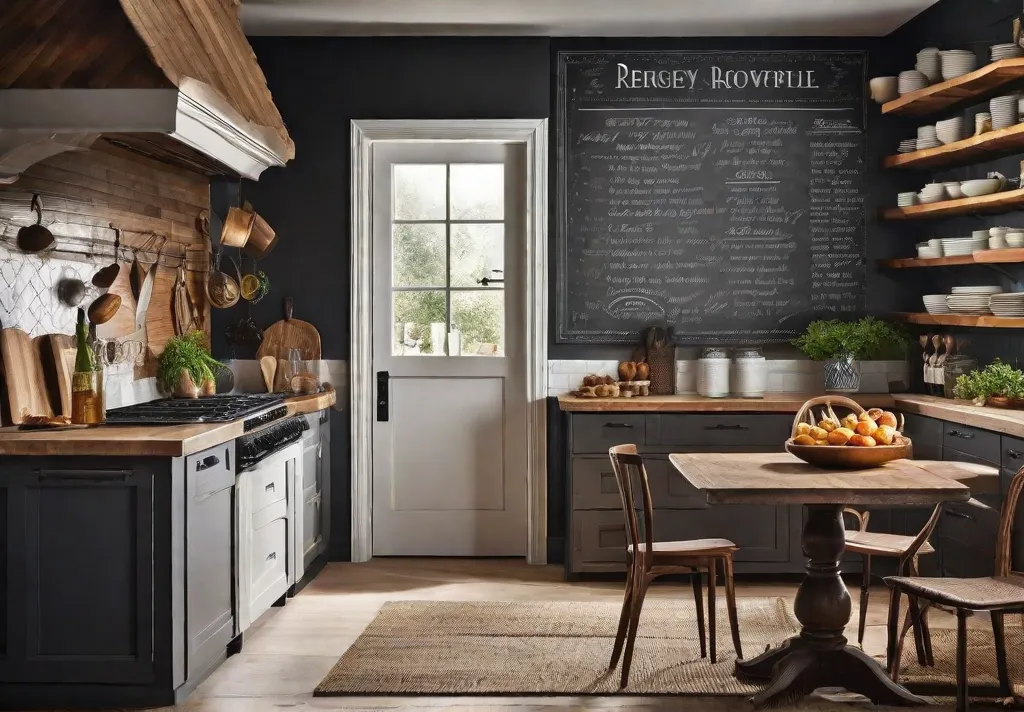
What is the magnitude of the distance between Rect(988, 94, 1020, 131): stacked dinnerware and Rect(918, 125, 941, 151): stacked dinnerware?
492mm

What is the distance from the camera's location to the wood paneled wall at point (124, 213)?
12.4 feet

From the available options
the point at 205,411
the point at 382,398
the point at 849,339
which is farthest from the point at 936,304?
the point at 205,411

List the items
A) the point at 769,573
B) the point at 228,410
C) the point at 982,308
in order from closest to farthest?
the point at 228,410 → the point at 982,308 → the point at 769,573

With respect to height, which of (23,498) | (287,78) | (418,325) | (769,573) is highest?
(287,78)

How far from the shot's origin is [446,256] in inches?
222

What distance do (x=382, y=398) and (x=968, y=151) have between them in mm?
3173

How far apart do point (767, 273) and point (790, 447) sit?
226 centimetres

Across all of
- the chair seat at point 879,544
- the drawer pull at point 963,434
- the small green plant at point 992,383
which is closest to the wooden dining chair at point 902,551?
the chair seat at point 879,544

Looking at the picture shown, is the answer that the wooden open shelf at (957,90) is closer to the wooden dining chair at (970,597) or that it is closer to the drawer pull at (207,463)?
the wooden dining chair at (970,597)

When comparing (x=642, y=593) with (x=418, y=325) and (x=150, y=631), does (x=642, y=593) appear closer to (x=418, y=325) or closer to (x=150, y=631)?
(x=150, y=631)

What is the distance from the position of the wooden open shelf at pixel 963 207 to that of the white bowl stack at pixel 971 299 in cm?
37

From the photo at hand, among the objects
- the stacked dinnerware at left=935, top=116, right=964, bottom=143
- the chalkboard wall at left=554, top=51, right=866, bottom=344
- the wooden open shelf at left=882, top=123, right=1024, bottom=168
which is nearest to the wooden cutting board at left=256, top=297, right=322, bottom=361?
the chalkboard wall at left=554, top=51, right=866, bottom=344

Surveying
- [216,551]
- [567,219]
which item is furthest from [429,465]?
[216,551]

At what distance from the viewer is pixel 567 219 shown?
556 cm
